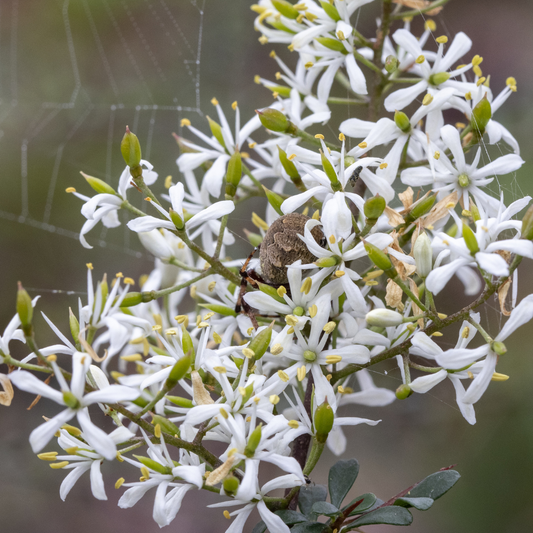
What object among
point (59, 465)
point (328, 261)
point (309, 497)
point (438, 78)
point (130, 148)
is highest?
point (438, 78)

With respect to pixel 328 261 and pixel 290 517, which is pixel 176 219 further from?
pixel 290 517

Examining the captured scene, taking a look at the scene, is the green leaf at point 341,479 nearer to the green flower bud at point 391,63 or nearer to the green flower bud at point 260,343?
the green flower bud at point 260,343

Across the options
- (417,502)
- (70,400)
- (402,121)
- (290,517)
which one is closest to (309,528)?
(290,517)

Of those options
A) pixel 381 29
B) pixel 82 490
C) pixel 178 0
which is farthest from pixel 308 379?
pixel 178 0

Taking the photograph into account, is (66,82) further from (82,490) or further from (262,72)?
(82,490)

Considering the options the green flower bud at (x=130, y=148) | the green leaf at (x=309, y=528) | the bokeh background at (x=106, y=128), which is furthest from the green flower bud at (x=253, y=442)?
the bokeh background at (x=106, y=128)

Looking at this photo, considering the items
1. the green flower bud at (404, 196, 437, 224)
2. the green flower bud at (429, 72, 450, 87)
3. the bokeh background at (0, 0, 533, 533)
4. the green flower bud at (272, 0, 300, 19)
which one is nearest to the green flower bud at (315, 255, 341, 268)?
the green flower bud at (404, 196, 437, 224)

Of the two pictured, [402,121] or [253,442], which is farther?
[402,121]
